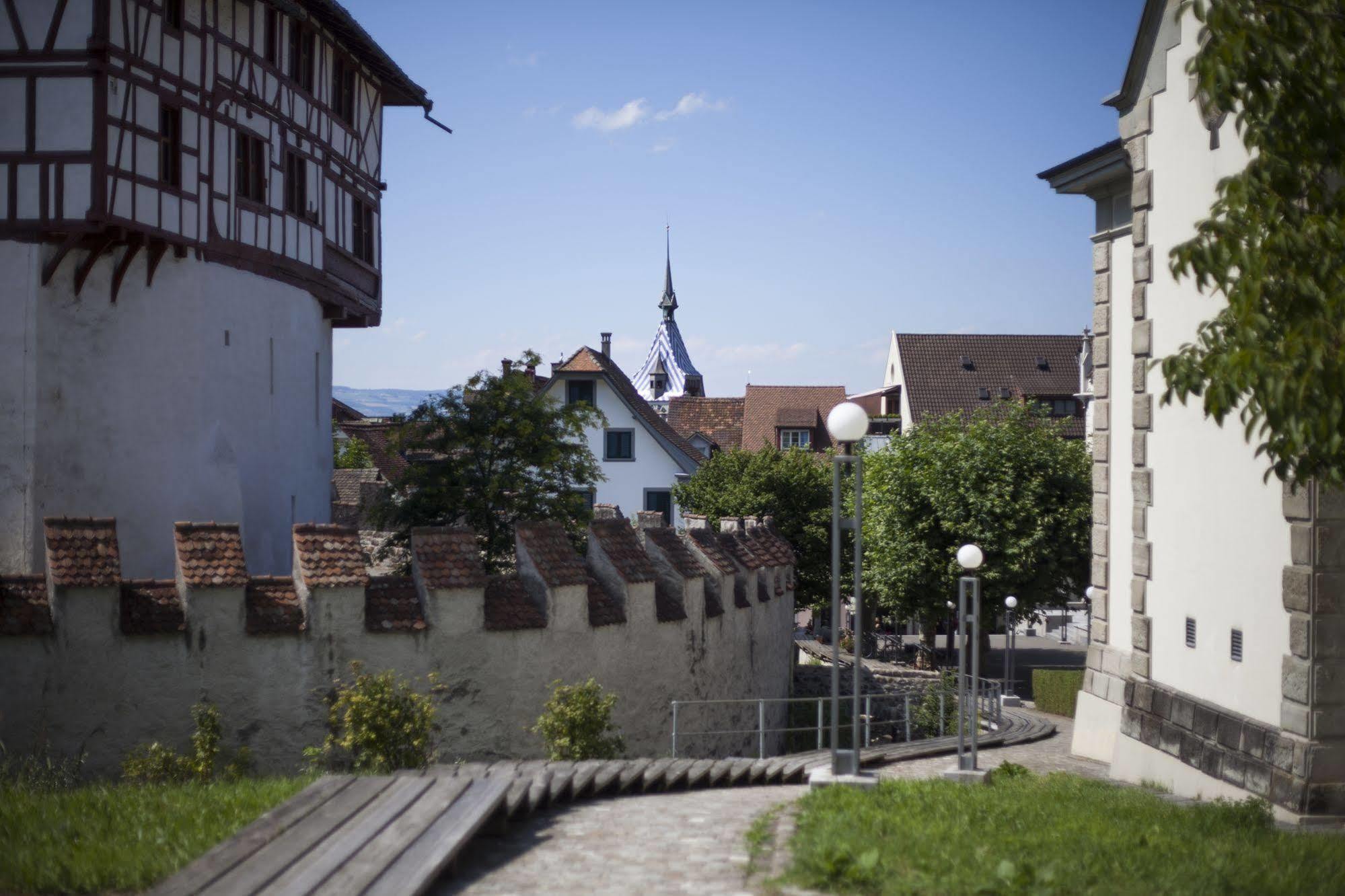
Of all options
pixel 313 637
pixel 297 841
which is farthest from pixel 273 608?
pixel 297 841

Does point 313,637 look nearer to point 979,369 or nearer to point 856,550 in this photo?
point 856,550

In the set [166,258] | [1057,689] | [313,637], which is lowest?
[1057,689]

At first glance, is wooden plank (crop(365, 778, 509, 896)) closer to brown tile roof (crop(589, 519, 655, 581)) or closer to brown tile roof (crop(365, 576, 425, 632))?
brown tile roof (crop(365, 576, 425, 632))

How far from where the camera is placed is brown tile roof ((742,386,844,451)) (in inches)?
2778

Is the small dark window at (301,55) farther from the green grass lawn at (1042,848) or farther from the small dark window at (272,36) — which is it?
the green grass lawn at (1042,848)

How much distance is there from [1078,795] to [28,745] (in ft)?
35.2

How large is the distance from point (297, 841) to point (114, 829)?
158 centimetres

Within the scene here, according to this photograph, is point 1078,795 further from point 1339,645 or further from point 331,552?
point 331,552

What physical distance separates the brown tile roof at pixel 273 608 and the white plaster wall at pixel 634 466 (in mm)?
38509

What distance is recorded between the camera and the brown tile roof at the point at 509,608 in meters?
16.5

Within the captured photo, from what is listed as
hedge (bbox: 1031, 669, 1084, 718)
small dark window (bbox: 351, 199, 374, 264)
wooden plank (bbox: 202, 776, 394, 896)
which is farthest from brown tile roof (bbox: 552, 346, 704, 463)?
wooden plank (bbox: 202, 776, 394, 896)

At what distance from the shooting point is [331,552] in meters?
15.7

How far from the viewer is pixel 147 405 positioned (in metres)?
21.4

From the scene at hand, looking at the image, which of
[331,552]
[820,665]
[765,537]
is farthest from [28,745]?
[820,665]
